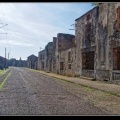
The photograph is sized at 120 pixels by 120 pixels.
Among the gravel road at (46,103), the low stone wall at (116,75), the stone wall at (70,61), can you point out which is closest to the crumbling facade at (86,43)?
the stone wall at (70,61)

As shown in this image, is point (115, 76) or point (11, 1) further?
point (115, 76)

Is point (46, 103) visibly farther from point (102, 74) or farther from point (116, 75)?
point (102, 74)

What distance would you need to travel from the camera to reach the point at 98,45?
85.9 feet

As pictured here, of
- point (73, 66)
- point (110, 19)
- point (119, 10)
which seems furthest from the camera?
point (73, 66)

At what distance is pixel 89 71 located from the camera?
29297 millimetres

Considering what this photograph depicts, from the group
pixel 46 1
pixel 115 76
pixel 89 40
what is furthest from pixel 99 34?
pixel 46 1

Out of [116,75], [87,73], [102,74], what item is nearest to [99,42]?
[102,74]

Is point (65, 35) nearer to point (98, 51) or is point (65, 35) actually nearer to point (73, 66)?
point (73, 66)

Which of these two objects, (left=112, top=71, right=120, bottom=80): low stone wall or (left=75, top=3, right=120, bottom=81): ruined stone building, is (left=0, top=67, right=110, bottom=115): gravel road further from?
(left=75, top=3, right=120, bottom=81): ruined stone building

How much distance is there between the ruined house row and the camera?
72.4 ft

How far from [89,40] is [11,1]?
27.3 metres

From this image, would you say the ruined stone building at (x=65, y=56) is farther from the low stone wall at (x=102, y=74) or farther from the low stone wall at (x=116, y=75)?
the low stone wall at (x=116, y=75)

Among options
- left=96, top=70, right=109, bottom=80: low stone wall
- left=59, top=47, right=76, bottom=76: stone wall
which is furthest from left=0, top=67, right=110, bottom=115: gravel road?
left=59, top=47, right=76, bottom=76: stone wall

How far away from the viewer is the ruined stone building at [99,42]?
22.1 m
